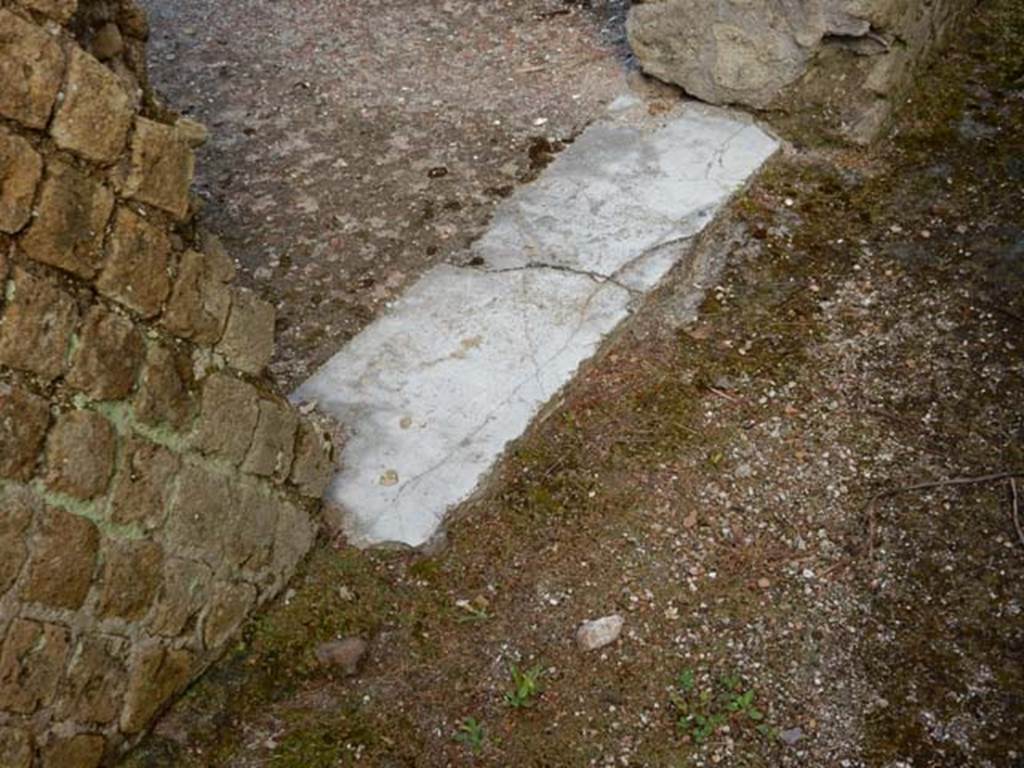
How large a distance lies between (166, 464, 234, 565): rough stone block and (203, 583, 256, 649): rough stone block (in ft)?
0.34

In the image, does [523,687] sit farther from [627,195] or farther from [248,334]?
[627,195]

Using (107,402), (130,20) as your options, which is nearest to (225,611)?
(107,402)

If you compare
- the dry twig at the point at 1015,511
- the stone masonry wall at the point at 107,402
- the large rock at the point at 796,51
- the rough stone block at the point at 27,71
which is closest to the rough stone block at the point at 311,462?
the stone masonry wall at the point at 107,402

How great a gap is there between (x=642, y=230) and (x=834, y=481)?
1.03 metres

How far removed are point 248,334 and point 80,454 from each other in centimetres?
49

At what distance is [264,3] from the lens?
5344 millimetres

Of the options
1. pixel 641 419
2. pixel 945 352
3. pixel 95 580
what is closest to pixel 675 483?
pixel 641 419

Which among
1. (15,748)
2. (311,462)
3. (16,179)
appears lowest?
(311,462)

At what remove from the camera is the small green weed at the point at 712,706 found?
2.53m

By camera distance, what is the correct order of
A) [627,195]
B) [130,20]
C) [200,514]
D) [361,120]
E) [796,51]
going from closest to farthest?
[130,20] < [200,514] < [627,195] < [796,51] < [361,120]

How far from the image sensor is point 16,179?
191 cm

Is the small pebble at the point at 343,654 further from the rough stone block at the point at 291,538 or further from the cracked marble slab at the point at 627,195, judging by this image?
the cracked marble slab at the point at 627,195

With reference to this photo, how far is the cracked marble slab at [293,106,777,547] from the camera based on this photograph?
10.1 ft

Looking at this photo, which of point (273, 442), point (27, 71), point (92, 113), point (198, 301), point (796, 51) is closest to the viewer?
point (27, 71)
